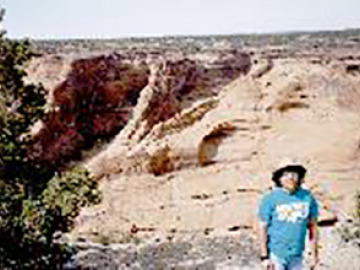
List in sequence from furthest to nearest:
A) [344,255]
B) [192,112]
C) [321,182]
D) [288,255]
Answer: [192,112] → [321,182] → [344,255] → [288,255]

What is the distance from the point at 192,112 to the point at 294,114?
2431 millimetres

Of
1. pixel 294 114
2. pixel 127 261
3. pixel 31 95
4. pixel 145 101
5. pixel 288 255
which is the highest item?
pixel 145 101

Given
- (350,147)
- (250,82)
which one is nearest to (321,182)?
(350,147)

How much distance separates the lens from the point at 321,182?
20.0m

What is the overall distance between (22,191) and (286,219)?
6.09m

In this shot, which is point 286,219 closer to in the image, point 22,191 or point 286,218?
point 286,218

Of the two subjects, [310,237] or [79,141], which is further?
[79,141]

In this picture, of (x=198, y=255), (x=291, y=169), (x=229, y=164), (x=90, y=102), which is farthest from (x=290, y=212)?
(x=90, y=102)

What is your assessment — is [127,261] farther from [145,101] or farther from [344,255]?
[145,101]

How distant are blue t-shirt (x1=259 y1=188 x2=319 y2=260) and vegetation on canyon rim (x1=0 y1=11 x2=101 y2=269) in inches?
217

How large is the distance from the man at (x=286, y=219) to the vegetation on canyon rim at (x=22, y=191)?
5.49m

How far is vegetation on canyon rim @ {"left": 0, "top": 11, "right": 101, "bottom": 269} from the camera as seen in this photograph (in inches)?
549

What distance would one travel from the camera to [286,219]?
8.99 m

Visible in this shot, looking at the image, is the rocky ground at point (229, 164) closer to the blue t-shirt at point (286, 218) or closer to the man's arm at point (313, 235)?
the man's arm at point (313, 235)
